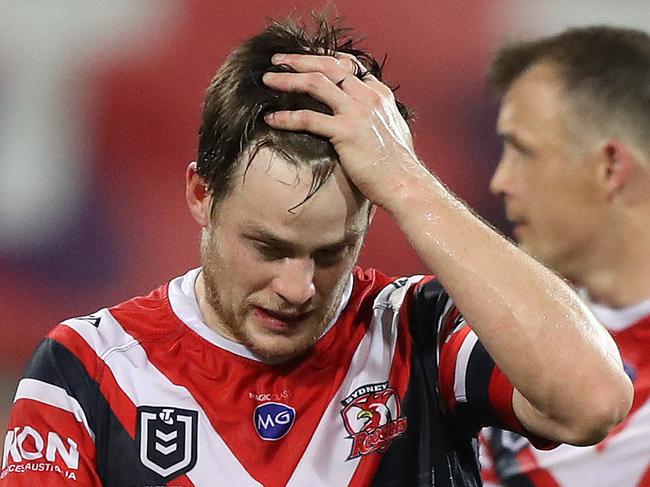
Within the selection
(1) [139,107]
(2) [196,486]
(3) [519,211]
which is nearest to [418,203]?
(2) [196,486]

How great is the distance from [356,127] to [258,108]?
0.12 m

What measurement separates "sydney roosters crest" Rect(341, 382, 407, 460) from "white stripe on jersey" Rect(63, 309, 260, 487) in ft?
0.44

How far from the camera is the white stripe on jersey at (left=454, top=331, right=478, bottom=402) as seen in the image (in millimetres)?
1342

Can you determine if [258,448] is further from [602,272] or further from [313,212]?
[602,272]

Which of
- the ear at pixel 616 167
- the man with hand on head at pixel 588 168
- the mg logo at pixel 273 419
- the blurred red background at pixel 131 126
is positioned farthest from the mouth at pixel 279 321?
the blurred red background at pixel 131 126

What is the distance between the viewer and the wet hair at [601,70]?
229 centimetres

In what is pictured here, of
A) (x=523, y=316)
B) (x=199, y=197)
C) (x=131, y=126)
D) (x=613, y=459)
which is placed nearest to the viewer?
(x=523, y=316)

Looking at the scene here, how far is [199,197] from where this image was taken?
1.42m

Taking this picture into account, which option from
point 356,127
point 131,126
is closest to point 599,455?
point 356,127

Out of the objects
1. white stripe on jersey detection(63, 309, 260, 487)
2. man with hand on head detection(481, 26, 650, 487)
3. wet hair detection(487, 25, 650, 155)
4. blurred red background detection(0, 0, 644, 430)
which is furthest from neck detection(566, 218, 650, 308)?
white stripe on jersey detection(63, 309, 260, 487)

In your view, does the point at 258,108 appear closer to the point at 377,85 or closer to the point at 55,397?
the point at 377,85

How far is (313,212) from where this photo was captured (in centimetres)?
Result: 128

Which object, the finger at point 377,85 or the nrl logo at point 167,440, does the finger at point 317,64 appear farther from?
the nrl logo at point 167,440

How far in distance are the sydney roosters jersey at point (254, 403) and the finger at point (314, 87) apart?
29cm
